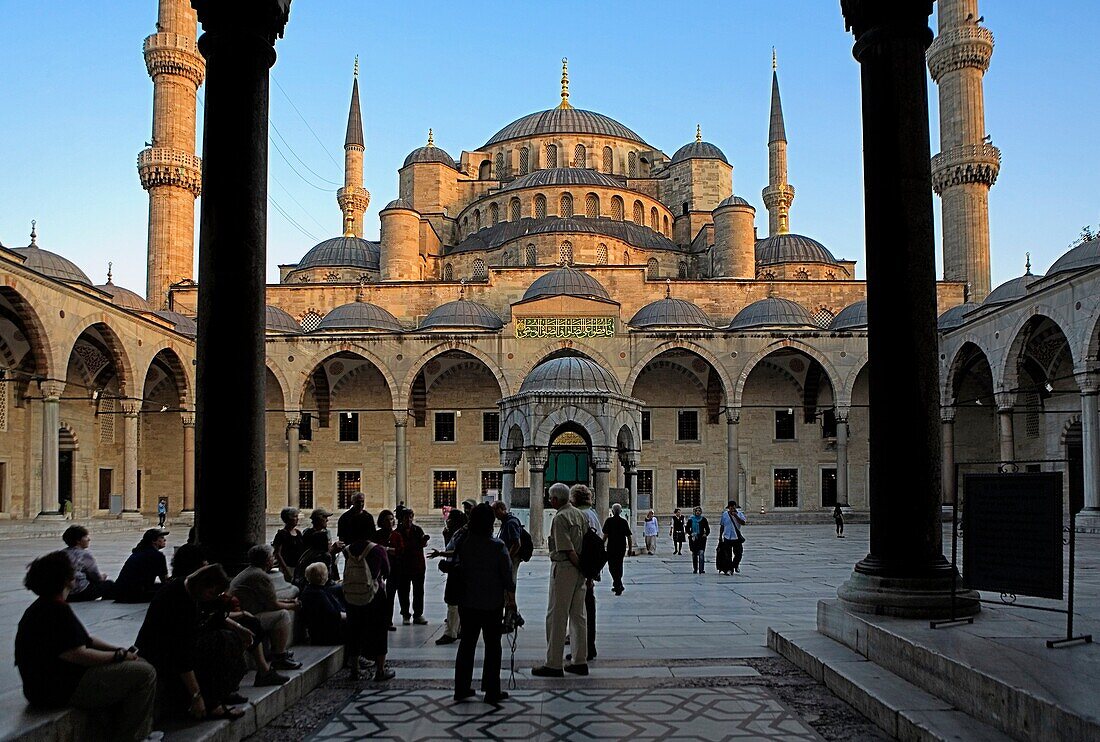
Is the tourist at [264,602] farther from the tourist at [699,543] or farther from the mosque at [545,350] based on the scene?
the mosque at [545,350]

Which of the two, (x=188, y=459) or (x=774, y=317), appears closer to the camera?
(x=188, y=459)

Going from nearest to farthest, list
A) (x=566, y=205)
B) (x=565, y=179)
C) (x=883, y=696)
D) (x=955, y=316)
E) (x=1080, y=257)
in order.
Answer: (x=883, y=696) → (x=1080, y=257) → (x=955, y=316) → (x=566, y=205) → (x=565, y=179)

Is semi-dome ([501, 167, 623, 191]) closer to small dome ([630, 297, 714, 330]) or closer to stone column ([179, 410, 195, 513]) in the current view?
small dome ([630, 297, 714, 330])

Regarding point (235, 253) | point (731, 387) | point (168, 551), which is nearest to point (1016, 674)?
point (235, 253)

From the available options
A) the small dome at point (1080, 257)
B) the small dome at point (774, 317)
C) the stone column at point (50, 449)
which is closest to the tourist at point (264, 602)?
the stone column at point (50, 449)

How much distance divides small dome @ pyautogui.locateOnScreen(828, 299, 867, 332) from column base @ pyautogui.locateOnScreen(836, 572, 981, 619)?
2316cm

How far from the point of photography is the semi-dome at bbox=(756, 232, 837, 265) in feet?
114

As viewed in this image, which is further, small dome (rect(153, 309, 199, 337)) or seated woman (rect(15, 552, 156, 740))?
small dome (rect(153, 309, 199, 337))

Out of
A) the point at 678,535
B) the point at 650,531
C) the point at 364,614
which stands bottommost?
the point at 678,535

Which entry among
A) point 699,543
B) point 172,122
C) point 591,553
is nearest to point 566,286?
point 172,122

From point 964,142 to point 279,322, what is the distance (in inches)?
818

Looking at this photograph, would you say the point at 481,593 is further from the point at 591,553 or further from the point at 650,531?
the point at 650,531

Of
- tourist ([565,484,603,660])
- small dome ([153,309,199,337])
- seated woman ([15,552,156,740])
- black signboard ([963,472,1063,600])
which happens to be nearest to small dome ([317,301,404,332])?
small dome ([153,309,199,337])

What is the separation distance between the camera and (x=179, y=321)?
2814 centimetres
